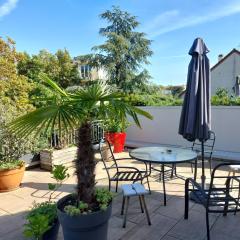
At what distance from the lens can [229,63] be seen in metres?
20.5

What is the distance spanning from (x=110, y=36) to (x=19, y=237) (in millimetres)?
13882

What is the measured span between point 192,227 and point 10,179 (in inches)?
119

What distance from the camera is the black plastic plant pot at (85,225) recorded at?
7.32 feet

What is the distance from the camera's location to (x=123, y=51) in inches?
601

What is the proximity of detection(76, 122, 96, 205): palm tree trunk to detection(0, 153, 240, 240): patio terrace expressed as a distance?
82 centimetres

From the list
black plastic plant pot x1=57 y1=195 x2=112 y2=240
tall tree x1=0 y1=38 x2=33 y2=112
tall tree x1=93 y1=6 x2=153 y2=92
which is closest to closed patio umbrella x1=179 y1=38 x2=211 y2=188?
black plastic plant pot x1=57 y1=195 x2=112 y2=240

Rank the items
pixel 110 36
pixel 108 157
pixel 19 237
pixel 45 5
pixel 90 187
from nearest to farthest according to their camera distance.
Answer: pixel 90 187, pixel 19 237, pixel 108 157, pixel 45 5, pixel 110 36

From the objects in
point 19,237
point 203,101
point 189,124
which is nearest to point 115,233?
point 19,237

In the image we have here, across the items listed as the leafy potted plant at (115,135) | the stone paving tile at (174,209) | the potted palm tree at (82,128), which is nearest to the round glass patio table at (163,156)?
the stone paving tile at (174,209)

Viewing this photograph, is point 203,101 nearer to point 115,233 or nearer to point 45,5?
point 115,233

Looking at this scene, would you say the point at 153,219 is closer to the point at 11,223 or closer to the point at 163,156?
the point at 163,156

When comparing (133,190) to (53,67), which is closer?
(133,190)

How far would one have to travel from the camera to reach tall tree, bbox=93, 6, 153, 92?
49.7 ft

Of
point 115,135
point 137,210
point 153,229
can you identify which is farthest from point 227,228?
point 115,135
